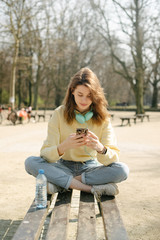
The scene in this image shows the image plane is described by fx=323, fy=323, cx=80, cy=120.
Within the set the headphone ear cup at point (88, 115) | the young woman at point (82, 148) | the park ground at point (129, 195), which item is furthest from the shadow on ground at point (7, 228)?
the headphone ear cup at point (88, 115)

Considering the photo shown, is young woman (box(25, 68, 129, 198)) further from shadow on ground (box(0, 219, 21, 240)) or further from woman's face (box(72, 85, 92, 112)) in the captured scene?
shadow on ground (box(0, 219, 21, 240))

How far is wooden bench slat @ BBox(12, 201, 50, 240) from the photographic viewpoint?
6.91 feet

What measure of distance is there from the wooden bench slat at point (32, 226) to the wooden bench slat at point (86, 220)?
29cm

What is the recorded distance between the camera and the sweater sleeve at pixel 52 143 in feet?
10.7

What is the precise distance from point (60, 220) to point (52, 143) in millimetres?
1060

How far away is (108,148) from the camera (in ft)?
10.8

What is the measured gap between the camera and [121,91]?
61719 mm

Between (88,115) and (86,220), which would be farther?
(88,115)

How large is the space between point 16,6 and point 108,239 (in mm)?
24888

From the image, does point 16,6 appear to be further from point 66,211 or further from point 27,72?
point 66,211

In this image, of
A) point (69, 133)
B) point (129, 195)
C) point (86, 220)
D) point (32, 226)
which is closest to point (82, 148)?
point (69, 133)

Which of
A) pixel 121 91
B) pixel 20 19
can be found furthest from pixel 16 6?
pixel 121 91

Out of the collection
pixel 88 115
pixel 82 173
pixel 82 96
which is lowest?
pixel 82 173

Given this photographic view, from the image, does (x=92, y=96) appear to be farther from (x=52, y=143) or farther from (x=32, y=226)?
(x=32, y=226)
